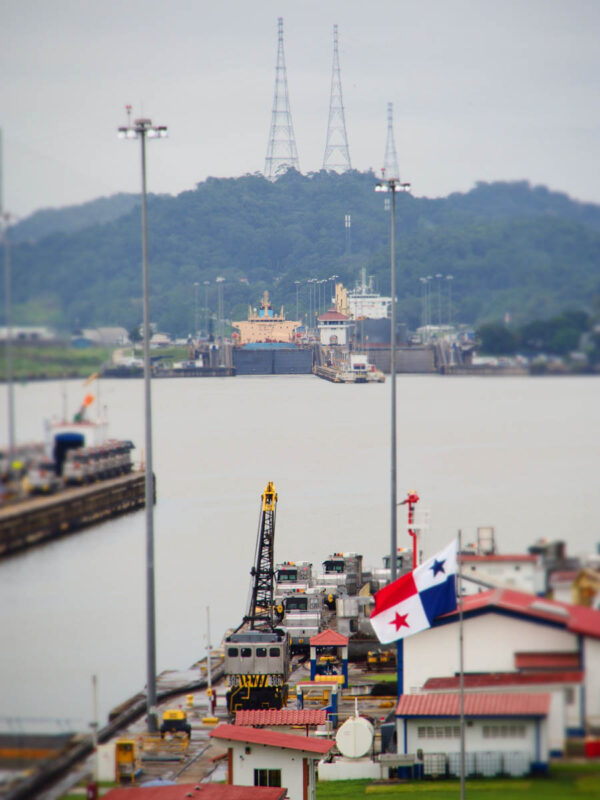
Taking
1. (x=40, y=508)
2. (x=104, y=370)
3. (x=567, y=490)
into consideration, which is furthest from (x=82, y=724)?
(x=567, y=490)

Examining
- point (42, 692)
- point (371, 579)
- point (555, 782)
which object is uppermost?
point (42, 692)

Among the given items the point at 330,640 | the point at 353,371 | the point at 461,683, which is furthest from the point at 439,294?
the point at 353,371

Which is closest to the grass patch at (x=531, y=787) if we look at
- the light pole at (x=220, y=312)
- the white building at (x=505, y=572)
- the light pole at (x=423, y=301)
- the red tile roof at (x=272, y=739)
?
the white building at (x=505, y=572)

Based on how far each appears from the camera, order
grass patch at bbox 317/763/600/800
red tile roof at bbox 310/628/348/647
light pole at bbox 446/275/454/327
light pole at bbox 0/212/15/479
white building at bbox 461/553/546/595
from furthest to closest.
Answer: red tile roof at bbox 310/628/348/647 → light pole at bbox 446/275/454/327 → white building at bbox 461/553/546/595 → light pole at bbox 0/212/15/479 → grass patch at bbox 317/763/600/800

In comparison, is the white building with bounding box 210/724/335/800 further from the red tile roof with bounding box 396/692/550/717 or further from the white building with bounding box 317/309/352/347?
the white building with bounding box 317/309/352/347

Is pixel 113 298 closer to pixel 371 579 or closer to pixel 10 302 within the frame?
pixel 10 302

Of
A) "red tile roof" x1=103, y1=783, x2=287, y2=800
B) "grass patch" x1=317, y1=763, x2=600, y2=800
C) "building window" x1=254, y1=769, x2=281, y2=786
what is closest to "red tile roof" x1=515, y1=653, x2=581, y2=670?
"grass patch" x1=317, y1=763, x2=600, y2=800

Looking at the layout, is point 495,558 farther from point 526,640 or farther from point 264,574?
point 264,574
